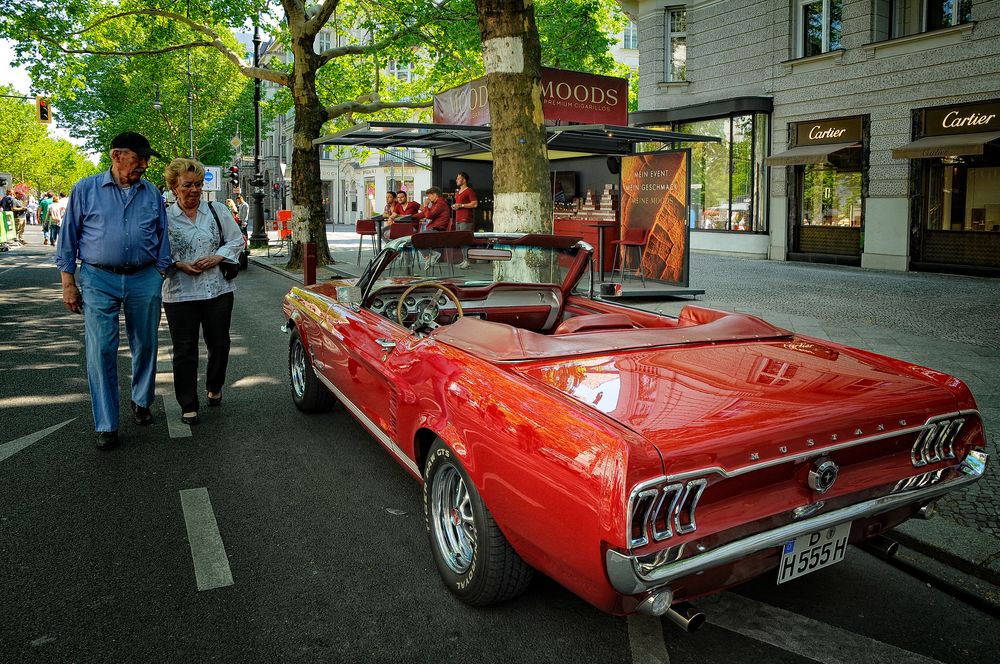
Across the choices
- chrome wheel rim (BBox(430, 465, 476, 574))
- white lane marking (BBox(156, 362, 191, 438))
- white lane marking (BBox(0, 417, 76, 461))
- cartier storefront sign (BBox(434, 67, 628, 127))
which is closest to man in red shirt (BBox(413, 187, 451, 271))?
cartier storefront sign (BBox(434, 67, 628, 127))

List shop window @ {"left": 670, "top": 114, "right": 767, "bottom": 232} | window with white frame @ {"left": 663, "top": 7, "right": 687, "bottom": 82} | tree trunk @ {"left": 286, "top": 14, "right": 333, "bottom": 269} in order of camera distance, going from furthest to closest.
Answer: window with white frame @ {"left": 663, "top": 7, "right": 687, "bottom": 82}, shop window @ {"left": 670, "top": 114, "right": 767, "bottom": 232}, tree trunk @ {"left": 286, "top": 14, "right": 333, "bottom": 269}

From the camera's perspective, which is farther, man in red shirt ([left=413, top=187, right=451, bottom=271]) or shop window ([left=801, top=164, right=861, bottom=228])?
shop window ([left=801, top=164, right=861, bottom=228])

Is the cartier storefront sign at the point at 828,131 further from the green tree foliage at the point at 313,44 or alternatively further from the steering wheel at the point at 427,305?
the steering wheel at the point at 427,305

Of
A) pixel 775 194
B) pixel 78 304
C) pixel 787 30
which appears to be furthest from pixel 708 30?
pixel 78 304

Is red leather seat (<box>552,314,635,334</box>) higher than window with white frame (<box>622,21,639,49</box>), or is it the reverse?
window with white frame (<box>622,21,639,49</box>)

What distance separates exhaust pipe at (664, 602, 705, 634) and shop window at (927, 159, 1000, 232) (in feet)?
53.0

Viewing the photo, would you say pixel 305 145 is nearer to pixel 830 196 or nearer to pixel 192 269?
pixel 830 196

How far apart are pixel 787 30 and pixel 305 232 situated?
12.8m

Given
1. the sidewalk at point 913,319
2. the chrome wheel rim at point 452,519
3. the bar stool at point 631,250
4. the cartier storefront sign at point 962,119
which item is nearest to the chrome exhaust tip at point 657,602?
the chrome wheel rim at point 452,519

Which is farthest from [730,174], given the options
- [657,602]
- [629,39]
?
[629,39]

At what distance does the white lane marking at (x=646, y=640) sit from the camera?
2697 millimetres

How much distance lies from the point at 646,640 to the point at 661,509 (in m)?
0.76

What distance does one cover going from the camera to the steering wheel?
4184mm

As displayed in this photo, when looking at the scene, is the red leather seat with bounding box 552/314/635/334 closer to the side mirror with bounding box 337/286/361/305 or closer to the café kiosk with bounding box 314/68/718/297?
the side mirror with bounding box 337/286/361/305
